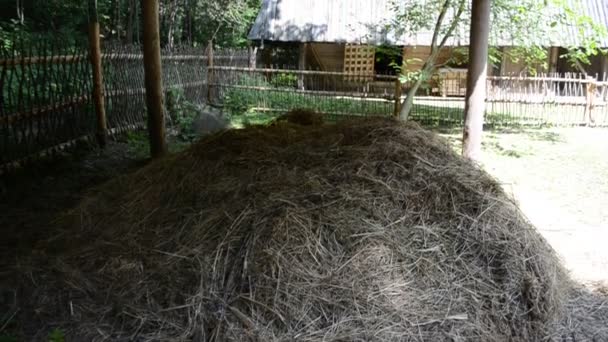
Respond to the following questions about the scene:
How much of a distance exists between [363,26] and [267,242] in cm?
1683

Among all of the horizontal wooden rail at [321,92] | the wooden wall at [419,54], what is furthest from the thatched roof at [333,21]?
the horizontal wooden rail at [321,92]

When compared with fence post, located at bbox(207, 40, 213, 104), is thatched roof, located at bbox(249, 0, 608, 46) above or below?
above

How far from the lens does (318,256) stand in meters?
3.45

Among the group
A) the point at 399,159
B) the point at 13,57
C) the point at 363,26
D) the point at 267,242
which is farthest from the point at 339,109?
the point at 267,242

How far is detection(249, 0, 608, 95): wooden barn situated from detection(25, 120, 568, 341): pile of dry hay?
14.9 m

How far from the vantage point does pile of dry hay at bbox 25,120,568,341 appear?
10.5ft

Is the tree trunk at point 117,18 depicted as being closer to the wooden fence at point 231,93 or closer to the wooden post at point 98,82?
the wooden fence at point 231,93

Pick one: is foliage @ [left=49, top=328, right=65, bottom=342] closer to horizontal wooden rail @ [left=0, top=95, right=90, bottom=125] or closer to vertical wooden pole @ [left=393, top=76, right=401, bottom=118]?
horizontal wooden rail @ [left=0, top=95, right=90, bottom=125]

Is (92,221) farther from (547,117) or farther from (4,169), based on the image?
(547,117)

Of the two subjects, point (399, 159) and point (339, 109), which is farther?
point (339, 109)

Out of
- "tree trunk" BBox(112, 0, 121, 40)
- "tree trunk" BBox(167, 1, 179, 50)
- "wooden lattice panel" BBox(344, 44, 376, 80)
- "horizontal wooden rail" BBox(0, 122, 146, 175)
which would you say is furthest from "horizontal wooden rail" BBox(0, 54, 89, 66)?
"tree trunk" BBox(112, 0, 121, 40)

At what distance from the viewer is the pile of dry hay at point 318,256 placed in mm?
3215

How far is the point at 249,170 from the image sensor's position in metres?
4.30

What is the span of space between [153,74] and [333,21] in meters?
13.3
